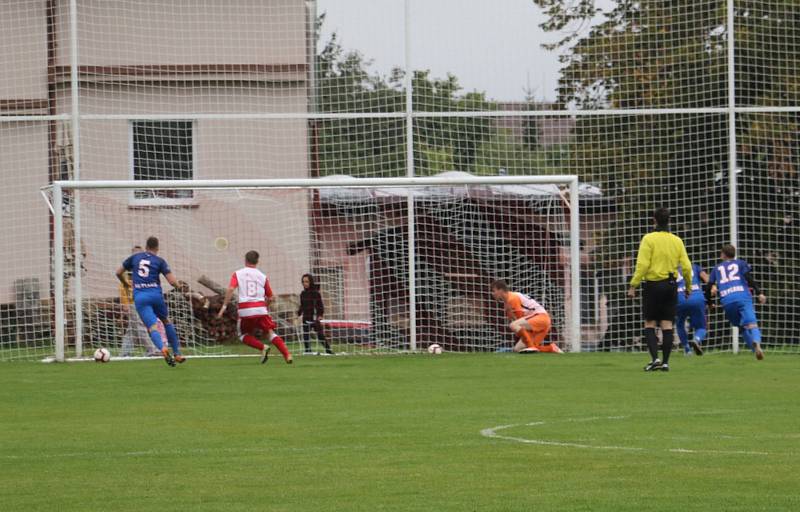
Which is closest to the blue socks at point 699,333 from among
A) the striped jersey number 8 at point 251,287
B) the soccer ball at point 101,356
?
the striped jersey number 8 at point 251,287

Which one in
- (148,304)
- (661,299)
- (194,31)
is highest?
(194,31)

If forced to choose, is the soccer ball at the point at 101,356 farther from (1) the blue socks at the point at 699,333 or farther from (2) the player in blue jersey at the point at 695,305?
(1) the blue socks at the point at 699,333

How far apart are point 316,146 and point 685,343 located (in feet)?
22.7

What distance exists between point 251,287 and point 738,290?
281 inches

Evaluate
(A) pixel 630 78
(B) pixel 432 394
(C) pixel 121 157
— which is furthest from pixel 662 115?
(B) pixel 432 394

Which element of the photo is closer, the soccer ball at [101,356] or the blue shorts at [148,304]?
the blue shorts at [148,304]

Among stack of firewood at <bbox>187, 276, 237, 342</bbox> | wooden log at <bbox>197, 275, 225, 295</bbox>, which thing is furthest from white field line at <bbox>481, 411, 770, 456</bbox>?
wooden log at <bbox>197, 275, 225, 295</bbox>

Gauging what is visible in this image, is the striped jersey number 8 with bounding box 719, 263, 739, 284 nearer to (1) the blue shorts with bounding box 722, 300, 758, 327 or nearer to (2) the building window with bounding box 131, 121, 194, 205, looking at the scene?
(1) the blue shorts with bounding box 722, 300, 758, 327

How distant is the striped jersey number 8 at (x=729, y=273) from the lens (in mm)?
20688

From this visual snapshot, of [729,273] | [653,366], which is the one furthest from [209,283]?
[653,366]

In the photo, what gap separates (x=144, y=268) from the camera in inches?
772

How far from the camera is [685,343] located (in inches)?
867

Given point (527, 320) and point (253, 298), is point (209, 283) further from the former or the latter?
point (527, 320)

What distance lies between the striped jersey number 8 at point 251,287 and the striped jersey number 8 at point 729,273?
6.88 metres
